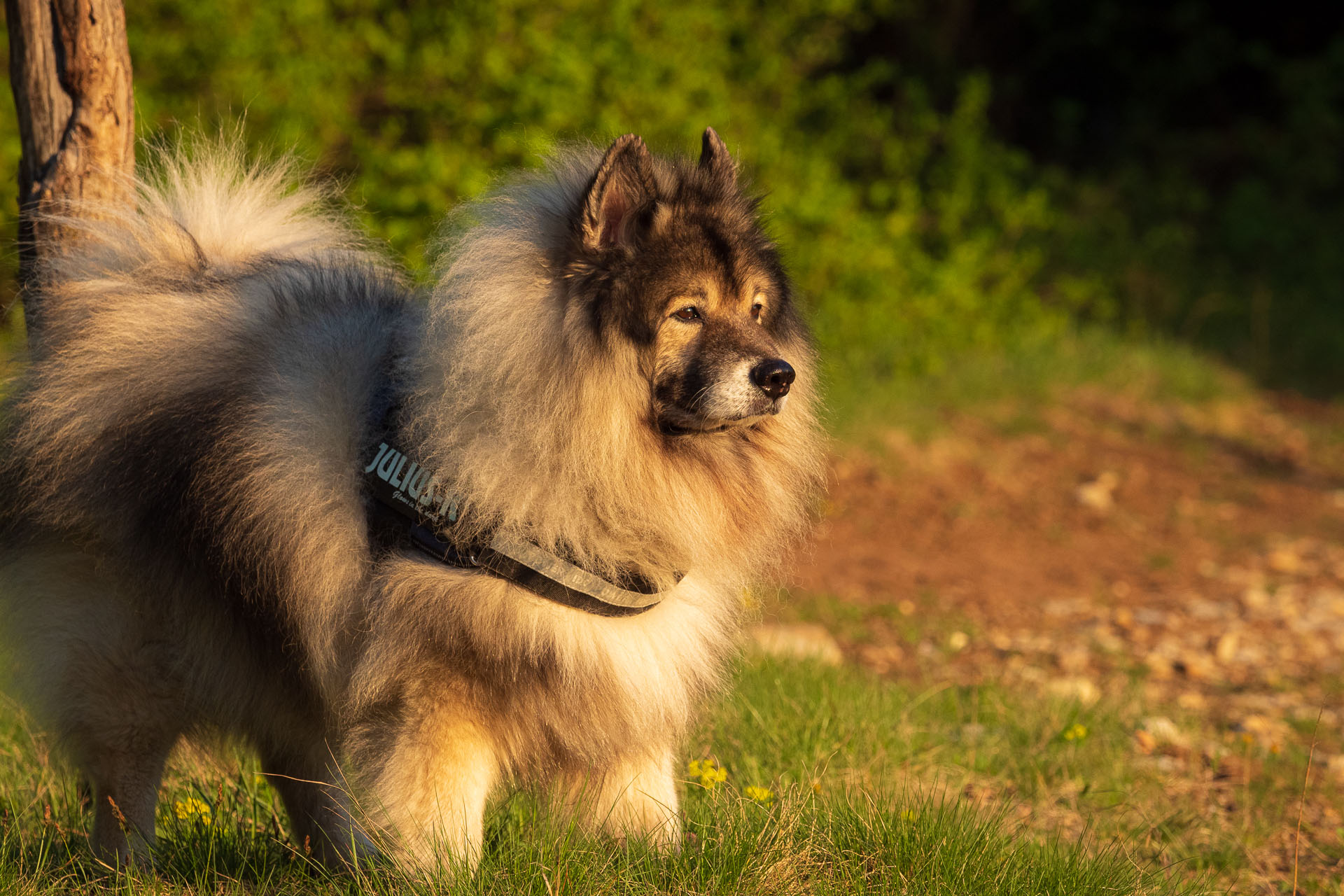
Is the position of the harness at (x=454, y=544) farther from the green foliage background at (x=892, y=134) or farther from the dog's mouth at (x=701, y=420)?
the green foliage background at (x=892, y=134)

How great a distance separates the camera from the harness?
2.63 metres

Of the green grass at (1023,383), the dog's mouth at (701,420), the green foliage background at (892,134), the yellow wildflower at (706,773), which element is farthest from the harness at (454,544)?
the green grass at (1023,383)

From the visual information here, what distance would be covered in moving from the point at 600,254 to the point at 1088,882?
1.72 metres

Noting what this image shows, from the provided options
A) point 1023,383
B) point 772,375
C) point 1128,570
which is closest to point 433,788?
point 772,375

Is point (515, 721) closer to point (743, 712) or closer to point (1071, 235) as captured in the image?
point (743, 712)

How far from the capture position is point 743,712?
3818 millimetres

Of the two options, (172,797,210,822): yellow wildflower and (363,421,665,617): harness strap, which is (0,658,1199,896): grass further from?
(363,421,665,617): harness strap

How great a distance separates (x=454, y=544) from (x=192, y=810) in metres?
0.95

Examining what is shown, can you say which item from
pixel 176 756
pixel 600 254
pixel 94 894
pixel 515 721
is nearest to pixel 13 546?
pixel 176 756

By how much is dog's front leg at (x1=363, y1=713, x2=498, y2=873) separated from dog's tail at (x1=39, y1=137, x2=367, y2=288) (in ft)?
4.49

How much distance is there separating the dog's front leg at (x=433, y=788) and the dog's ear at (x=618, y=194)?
1112 mm

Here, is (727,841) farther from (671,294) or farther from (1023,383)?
(1023,383)

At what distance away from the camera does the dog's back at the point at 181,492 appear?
2.76 m

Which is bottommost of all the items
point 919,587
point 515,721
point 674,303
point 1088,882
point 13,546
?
point 919,587
